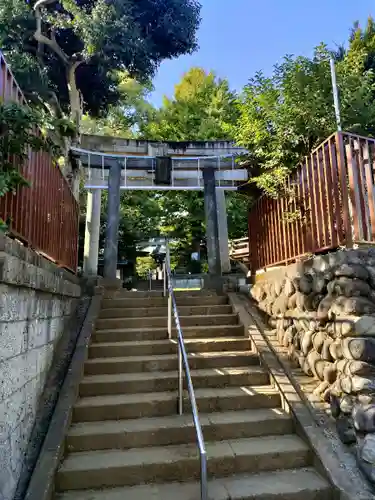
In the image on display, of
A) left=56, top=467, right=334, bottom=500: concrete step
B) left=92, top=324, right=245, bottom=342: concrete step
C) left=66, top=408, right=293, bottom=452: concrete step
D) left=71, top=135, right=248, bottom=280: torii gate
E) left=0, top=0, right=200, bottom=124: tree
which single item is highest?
left=0, top=0, right=200, bottom=124: tree

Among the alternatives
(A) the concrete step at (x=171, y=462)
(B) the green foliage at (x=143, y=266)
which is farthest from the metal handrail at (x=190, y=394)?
(B) the green foliage at (x=143, y=266)

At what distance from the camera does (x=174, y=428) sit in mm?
3430

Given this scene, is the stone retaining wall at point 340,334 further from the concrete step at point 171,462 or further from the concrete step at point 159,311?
the concrete step at point 159,311

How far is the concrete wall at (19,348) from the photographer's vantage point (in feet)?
8.06

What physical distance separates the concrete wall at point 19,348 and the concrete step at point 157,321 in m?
1.58

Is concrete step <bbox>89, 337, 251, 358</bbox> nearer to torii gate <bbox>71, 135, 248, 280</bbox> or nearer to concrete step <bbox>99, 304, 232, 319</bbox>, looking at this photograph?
concrete step <bbox>99, 304, 232, 319</bbox>

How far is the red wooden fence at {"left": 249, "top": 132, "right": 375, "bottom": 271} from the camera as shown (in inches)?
155

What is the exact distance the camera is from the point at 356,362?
3.25 m

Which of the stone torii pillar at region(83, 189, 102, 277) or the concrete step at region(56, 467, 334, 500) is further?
the stone torii pillar at region(83, 189, 102, 277)

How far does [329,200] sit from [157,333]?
2785 millimetres

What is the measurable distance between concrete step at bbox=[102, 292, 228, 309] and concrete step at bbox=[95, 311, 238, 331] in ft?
1.31

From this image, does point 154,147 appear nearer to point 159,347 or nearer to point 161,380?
point 159,347

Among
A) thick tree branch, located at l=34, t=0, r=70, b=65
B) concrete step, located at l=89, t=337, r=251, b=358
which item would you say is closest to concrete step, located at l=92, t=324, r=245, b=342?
concrete step, located at l=89, t=337, r=251, b=358

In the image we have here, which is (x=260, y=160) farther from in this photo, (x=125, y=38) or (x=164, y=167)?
(x=125, y=38)
